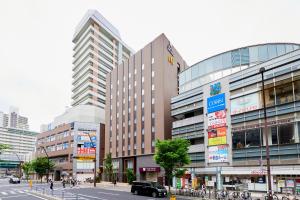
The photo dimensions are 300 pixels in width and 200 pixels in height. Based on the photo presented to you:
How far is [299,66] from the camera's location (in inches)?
1414

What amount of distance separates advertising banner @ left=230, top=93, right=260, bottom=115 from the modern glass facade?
5.79m

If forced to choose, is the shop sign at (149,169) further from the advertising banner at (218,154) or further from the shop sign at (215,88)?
the shop sign at (215,88)

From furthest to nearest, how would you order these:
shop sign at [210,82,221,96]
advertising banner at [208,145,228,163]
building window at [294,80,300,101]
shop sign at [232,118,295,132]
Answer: shop sign at [210,82,221,96] < advertising banner at [208,145,228,163] < shop sign at [232,118,295,132] < building window at [294,80,300,101]

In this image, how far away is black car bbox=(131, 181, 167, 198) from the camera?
35.9m

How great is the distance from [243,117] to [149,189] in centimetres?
1595

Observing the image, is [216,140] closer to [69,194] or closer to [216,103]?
[216,103]

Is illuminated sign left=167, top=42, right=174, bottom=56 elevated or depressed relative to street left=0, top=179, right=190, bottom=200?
elevated

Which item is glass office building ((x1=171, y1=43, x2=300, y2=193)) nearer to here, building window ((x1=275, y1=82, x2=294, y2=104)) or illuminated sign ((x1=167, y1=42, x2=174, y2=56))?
building window ((x1=275, y1=82, x2=294, y2=104))

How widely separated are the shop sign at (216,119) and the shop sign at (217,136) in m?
0.73

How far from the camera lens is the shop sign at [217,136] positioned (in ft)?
148

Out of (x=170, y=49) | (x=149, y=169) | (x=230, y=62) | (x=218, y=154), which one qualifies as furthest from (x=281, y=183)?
(x=170, y=49)

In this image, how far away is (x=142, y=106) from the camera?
2667 inches

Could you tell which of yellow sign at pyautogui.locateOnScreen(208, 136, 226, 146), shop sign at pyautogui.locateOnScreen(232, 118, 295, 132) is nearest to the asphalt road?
yellow sign at pyautogui.locateOnScreen(208, 136, 226, 146)

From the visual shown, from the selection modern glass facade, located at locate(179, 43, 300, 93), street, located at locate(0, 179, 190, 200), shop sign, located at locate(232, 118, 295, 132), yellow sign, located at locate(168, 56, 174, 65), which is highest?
yellow sign, located at locate(168, 56, 174, 65)
